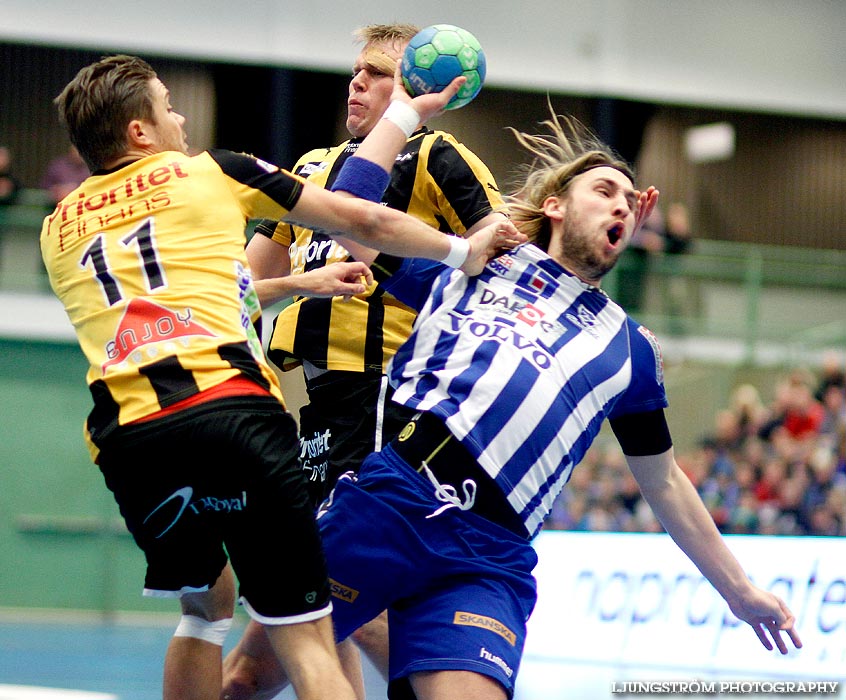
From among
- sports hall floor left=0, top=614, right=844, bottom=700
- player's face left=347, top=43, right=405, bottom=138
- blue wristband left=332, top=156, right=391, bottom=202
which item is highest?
player's face left=347, top=43, right=405, bottom=138

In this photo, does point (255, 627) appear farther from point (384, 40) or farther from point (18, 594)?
point (18, 594)

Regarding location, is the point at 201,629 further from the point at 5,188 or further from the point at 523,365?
the point at 5,188

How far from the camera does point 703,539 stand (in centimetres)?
400

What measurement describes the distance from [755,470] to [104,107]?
32.7ft

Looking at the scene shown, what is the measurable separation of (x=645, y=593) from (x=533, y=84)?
33.5ft

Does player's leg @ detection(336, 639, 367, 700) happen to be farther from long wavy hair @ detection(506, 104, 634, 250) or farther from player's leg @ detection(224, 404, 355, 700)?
long wavy hair @ detection(506, 104, 634, 250)

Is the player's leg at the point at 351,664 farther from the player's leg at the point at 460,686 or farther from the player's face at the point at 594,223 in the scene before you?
the player's face at the point at 594,223

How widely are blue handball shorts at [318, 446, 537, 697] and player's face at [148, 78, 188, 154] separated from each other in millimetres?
1163

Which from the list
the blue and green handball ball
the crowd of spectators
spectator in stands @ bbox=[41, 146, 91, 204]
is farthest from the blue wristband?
spectator in stands @ bbox=[41, 146, 91, 204]

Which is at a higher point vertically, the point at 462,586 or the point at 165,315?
the point at 165,315

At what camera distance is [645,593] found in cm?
862

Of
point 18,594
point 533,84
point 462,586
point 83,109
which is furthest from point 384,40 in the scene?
point 533,84

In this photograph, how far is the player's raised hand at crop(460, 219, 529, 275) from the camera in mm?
3764

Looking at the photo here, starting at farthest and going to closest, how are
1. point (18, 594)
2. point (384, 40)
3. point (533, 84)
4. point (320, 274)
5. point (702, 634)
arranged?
point (533, 84) < point (18, 594) < point (702, 634) < point (384, 40) < point (320, 274)
